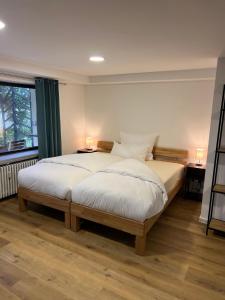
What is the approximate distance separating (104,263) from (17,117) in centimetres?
296

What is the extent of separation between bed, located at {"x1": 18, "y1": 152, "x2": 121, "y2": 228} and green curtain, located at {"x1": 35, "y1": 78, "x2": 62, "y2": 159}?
24.8 inches

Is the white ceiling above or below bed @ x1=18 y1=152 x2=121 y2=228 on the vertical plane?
above

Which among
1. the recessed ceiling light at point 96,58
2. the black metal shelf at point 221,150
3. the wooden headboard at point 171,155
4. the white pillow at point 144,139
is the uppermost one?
the recessed ceiling light at point 96,58

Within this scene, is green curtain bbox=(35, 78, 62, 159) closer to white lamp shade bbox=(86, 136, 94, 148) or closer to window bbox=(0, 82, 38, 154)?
window bbox=(0, 82, 38, 154)

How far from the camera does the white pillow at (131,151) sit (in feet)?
13.1

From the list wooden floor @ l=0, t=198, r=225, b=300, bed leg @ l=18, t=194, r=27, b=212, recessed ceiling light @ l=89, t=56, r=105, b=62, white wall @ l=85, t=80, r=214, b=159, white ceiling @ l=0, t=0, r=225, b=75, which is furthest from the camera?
white wall @ l=85, t=80, r=214, b=159

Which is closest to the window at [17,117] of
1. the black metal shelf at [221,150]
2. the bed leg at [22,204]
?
the bed leg at [22,204]

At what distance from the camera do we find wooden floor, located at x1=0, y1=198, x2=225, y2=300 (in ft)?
6.24

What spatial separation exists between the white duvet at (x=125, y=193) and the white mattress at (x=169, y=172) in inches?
13.9

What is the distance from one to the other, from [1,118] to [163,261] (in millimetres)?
3267

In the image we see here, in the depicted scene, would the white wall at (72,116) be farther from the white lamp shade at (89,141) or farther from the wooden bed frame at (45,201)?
the wooden bed frame at (45,201)

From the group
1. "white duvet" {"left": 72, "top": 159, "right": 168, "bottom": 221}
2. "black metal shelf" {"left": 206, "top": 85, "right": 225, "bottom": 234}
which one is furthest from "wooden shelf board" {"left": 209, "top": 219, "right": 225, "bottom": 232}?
"white duvet" {"left": 72, "top": 159, "right": 168, "bottom": 221}

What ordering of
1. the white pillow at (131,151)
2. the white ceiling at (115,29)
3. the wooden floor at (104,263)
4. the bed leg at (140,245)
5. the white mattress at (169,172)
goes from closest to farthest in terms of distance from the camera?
the white ceiling at (115,29) → the wooden floor at (104,263) → the bed leg at (140,245) → the white mattress at (169,172) → the white pillow at (131,151)

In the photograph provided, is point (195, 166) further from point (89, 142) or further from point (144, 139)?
point (89, 142)
